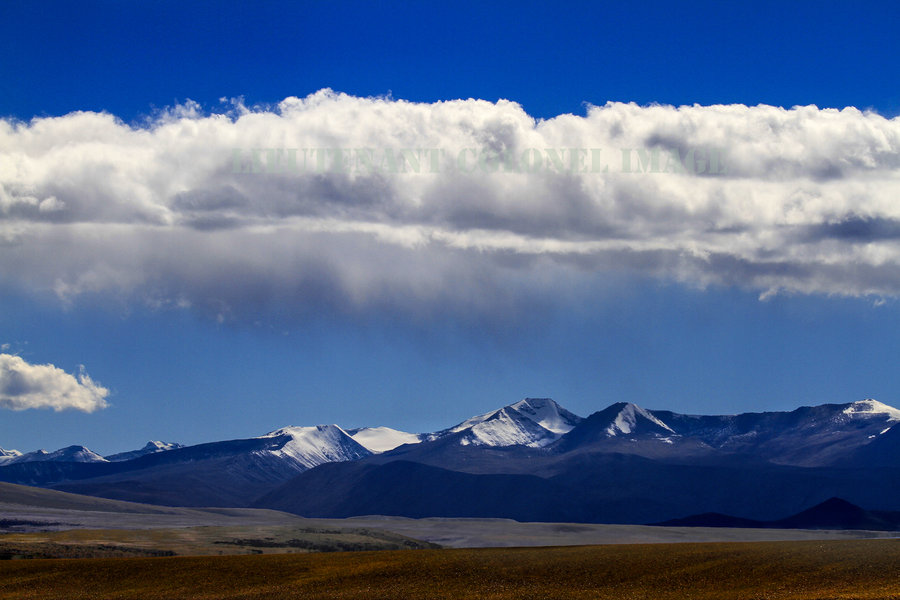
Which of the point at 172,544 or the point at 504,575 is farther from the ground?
the point at 172,544

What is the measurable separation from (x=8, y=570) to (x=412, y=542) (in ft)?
301

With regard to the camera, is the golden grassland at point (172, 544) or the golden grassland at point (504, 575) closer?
the golden grassland at point (504, 575)

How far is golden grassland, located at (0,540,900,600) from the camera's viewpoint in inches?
3442

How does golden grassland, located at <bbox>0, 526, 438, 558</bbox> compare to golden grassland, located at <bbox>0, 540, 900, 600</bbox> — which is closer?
golden grassland, located at <bbox>0, 540, 900, 600</bbox>

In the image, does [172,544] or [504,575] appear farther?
[172,544]

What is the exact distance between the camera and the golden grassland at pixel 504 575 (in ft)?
287

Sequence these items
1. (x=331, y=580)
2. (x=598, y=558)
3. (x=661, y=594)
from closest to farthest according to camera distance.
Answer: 1. (x=661, y=594)
2. (x=331, y=580)
3. (x=598, y=558)

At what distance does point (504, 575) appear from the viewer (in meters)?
103

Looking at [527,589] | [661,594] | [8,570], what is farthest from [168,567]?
[661,594]

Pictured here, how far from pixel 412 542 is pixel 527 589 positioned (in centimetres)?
10561

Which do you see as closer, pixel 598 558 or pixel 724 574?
pixel 724 574

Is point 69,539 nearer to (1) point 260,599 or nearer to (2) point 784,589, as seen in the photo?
(1) point 260,599

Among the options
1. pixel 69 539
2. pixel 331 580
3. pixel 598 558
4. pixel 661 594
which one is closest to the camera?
pixel 661 594

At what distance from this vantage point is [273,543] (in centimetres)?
17512
